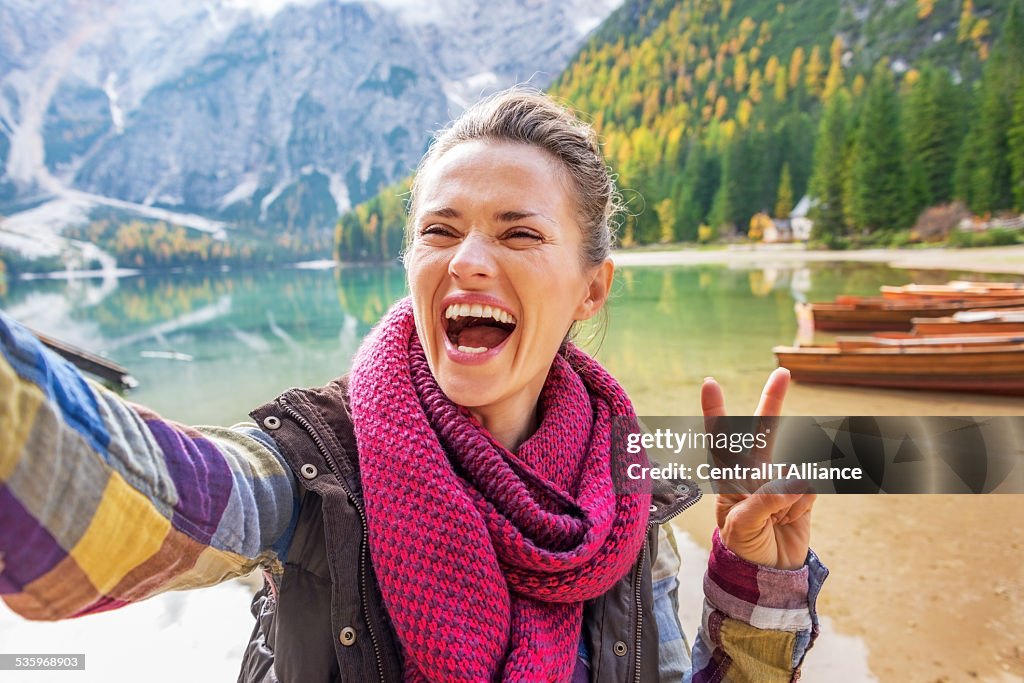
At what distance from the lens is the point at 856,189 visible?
40094 millimetres

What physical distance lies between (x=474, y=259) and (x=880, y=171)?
4729cm

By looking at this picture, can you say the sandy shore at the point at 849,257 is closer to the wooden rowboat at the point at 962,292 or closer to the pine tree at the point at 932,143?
the pine tree at the point at 932,143

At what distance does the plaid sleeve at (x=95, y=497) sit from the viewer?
64cm

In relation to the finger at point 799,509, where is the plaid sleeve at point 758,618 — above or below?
below

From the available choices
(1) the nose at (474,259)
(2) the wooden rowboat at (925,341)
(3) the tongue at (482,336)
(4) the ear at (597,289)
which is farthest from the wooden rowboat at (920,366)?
(1) the nose at (474,259)

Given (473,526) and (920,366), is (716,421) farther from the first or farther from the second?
(920,366)

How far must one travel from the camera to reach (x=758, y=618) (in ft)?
4.64

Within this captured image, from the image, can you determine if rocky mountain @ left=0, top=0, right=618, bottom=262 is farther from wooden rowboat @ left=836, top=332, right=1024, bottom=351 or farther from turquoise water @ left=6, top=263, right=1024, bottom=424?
wooden rowboat @ left=836, top=332, right=1024, bottom=351

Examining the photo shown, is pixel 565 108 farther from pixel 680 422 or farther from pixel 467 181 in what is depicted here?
pixel 680 422

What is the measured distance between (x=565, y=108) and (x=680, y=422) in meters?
1.06

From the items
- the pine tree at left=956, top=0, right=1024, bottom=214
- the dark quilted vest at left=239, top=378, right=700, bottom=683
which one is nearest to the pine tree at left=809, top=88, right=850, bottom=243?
the pine tree at left=956, top=0, right=1024, bottom=214

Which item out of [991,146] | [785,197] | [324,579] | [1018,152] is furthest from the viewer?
[785,197]

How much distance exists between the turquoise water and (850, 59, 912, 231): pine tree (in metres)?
7.89

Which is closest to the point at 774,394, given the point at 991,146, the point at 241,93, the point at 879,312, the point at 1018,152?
the point at 879,312
